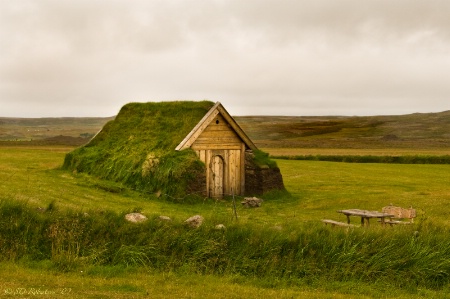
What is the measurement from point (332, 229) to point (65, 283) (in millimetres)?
6202

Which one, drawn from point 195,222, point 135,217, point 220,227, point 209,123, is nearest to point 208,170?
point 209,123

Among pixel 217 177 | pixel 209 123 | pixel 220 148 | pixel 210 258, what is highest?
pixel 209 123

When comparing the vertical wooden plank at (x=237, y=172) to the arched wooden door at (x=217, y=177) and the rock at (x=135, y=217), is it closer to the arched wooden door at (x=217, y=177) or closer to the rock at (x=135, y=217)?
the arched wooden door at (x=217, y=177)

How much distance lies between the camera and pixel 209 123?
2506 centimetres

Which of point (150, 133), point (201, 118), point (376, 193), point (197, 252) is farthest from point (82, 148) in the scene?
point (197, 252)

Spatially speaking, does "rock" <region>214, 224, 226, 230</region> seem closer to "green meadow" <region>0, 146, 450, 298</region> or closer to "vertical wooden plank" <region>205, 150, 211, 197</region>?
"green meadow" <region>0, 146, 450, 298</region>

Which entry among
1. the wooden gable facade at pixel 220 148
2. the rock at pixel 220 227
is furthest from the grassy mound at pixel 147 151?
the rock at pixel 220 227

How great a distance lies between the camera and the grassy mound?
2314cm

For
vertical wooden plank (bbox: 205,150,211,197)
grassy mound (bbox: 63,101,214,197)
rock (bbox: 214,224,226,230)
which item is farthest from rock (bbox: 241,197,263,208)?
rock (bbox: 214,224,226,230)

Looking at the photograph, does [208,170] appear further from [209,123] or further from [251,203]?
[251,203]

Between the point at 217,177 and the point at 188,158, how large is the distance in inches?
102

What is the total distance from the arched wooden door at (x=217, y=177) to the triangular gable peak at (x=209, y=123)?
157 centimetres

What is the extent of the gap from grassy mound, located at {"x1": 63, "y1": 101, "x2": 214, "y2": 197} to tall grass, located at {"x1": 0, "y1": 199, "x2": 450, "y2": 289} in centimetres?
1036

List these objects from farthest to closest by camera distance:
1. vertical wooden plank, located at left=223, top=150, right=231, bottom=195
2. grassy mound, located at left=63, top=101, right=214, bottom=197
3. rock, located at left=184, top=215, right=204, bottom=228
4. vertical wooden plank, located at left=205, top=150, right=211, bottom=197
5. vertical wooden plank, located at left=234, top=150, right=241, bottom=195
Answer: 1. vertical wooden plank, located at left=234, top=150, right=241, bottom=195
2. vertical wooden plank, located at left=223, top=150, right=231, bottom=195
3. vertical wooden plank, located at left=205, top=150, right=211, bottom=197
4. grassy mound, located at left=63, top=101, right=214, bottom=197
5. rock, located at left=184, top=215, right=204, bottom=228
